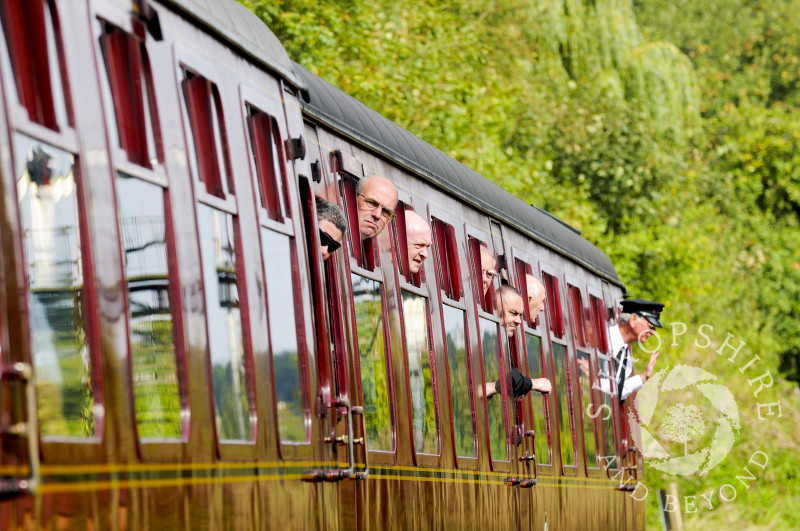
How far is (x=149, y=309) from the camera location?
15.2 feet

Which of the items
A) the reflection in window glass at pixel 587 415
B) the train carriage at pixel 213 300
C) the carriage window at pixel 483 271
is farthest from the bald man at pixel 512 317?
the reflection in window glass at pixel 587 415

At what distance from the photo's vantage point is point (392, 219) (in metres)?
8.23

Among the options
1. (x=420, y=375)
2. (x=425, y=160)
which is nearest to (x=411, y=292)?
(x=420, y=375)

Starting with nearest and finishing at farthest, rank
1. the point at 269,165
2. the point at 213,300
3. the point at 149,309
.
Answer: the point at 149,309
the point at 213,300
the point at 269,165

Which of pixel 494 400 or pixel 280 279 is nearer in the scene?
pixel 280 279

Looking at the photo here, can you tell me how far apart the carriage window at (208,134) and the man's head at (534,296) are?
261 inches

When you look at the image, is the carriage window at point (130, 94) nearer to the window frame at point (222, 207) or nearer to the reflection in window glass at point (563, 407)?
the window frame at point (222, 207)

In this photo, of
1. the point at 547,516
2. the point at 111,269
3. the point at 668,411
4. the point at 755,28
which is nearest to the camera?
the point at 111,269

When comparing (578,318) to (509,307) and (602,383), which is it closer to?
(602,383)

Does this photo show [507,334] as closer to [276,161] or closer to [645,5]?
[276,161]

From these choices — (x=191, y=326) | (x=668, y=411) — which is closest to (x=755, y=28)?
(x=668, y=411)

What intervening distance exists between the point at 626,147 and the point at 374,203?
20.8 meters

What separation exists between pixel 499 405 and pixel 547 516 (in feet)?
5.65

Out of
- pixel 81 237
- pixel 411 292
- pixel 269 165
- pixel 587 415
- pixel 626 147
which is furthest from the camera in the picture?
pixel 626 147
